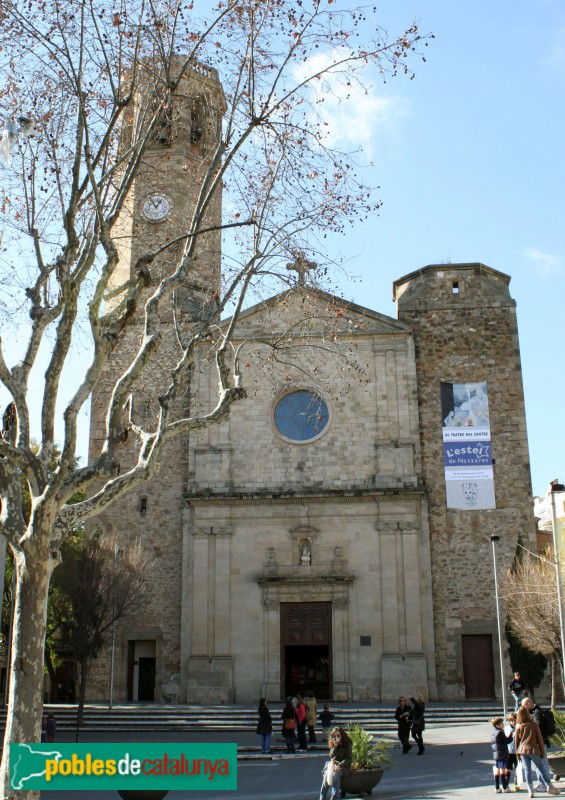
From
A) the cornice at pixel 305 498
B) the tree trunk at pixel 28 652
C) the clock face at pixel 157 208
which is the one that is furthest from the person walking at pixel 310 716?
the clock face at pixel 157 208

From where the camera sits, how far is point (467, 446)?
29.0m

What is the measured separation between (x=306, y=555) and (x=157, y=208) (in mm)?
12540

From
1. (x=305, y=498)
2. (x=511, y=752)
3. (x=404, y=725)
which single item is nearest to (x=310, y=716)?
(x=404, y=725)

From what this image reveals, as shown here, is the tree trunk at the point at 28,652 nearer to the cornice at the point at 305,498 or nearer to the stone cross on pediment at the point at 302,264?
the stone cross on pediment at the point at 302,264

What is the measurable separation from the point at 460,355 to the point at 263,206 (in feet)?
60.2

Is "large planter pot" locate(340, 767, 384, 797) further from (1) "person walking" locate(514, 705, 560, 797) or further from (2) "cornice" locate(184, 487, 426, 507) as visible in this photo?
(2) "cornice" locate(184, 487, 426, 507)

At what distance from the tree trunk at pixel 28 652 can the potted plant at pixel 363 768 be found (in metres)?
5.25

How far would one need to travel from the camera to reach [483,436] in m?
29.1

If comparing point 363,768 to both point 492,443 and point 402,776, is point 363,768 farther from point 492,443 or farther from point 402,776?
point 492,443

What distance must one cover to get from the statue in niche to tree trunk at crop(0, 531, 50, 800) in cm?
1847

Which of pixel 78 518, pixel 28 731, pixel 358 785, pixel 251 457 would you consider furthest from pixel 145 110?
pixel 251 457

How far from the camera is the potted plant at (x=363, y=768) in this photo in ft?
43.9

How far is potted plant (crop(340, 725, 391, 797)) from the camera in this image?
13.4 meters

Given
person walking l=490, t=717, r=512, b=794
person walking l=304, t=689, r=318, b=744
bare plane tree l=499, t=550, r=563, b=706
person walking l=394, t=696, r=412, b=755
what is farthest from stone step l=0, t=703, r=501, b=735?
person walking l=490, t=717, r=512, b=794
